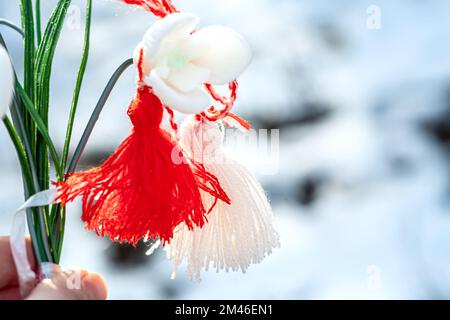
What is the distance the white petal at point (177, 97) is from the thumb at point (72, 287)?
0.67 feet

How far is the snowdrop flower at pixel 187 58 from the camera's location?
24.3 inches

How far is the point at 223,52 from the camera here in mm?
646

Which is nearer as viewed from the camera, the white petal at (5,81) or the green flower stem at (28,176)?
the white petal at (5,81)

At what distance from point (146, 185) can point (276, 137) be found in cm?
15

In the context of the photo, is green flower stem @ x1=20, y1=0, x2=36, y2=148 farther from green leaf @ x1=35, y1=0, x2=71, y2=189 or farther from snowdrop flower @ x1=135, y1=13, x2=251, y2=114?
snowdrop flower @ x1=135, y1=13, x2=251, y2=114

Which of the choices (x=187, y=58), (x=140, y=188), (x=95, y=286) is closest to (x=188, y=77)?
(x=187, y=58)

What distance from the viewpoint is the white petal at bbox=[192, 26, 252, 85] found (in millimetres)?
644

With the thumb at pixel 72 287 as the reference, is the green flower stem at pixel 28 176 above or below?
above

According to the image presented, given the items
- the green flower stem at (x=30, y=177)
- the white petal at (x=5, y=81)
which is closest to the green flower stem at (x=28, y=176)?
the green flower stem at (x=30, y=177)

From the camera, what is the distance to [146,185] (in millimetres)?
664

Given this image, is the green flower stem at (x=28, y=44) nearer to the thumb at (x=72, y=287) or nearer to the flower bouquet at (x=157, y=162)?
the flower bouquet at (x=157, y=162)

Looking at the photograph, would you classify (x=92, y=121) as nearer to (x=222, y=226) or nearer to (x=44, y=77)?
(x=44, y=77)

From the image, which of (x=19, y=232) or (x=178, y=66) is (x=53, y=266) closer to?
(x=19, y=232)

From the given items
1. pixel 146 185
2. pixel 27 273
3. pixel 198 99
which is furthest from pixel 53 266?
pixel 198 99
